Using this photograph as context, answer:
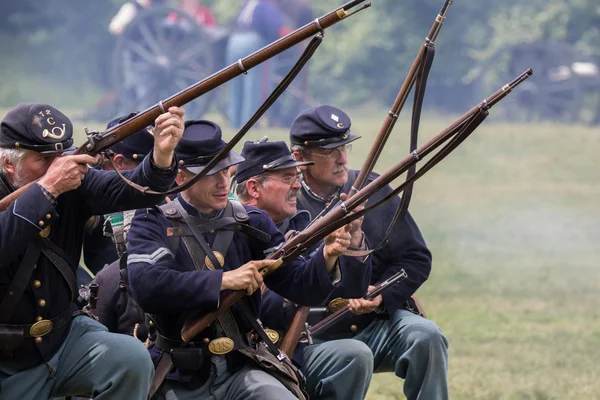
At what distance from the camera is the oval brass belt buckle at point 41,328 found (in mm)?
5410

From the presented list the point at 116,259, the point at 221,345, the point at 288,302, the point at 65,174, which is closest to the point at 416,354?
the point at 288,302

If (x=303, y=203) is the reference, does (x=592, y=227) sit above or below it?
below

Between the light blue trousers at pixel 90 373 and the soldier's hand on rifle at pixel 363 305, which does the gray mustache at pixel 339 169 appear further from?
the light blue trousers at pixel 90 373

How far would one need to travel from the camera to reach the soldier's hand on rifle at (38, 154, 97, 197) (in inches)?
205

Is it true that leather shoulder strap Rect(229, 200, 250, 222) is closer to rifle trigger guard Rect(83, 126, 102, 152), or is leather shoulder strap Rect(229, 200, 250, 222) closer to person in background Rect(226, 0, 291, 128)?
rifle trigger guard Rect(83, 126, 102, 152)

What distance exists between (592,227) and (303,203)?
1436 cm

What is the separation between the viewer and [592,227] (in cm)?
2067

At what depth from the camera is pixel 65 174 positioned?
521 cm

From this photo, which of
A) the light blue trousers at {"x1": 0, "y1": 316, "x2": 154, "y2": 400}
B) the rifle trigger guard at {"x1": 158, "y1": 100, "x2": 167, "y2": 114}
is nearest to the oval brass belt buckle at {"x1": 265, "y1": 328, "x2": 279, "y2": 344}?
the light blue trousers at {"x1": 0, "y1": 316, "x2": 154, "y2": 400}

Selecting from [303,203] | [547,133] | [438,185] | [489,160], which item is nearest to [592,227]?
[438,185]

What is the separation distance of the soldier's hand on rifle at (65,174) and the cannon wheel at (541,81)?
30737 mm

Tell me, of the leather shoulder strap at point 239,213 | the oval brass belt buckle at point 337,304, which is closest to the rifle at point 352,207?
the leather shoulder strap at point 239,213

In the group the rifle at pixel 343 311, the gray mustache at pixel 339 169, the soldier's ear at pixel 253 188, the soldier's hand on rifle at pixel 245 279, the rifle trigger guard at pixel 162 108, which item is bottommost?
the rifle at pixel 343 311

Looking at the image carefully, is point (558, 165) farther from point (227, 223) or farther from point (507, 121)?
point (227, 223)
